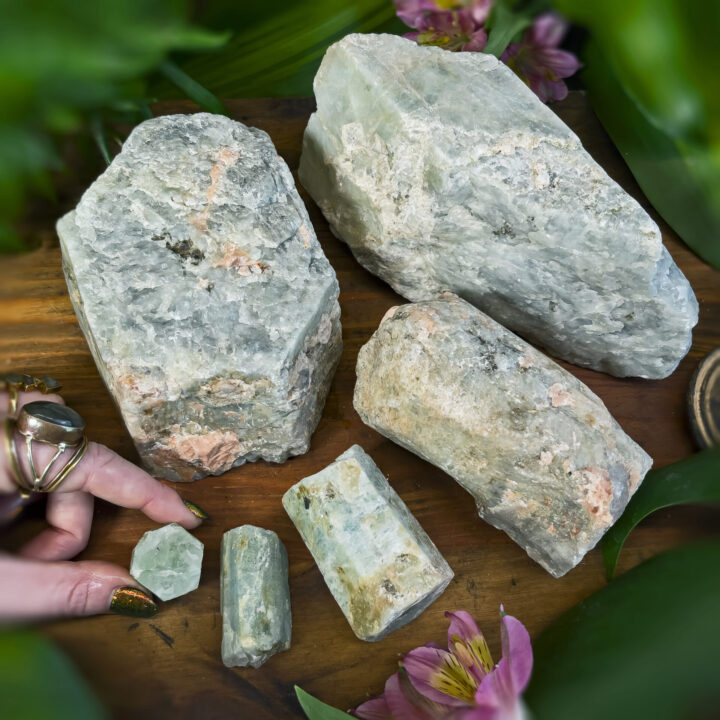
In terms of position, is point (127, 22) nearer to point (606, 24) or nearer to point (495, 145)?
point (606, 24)

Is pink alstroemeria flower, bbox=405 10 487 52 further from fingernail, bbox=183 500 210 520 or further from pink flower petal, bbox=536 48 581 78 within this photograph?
fingernail, bbox=183 500 210 520

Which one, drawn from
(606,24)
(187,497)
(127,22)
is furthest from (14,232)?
(187,497)

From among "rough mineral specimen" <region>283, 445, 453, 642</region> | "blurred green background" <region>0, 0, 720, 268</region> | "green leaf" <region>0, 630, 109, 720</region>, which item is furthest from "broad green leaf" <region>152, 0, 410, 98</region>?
"rough mineral specimen" <region>283, 445, 453, 642</region>

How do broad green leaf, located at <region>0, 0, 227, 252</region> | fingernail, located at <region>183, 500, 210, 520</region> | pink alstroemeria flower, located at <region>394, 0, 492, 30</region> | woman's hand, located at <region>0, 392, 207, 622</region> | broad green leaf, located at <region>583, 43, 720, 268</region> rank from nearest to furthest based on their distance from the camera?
broad green leaf, located at <region>0, 0, 227, 252</region> → broad green leaf, located at <region>583, 43, 720, 268</region> → pink alstroemeria flower, located at <region>394, 0, 492, 30</region> → woman's hand, located at <region>0, 392, 207, 622</region> → fingernail, located at <region>183, 500, 210, 520</region>

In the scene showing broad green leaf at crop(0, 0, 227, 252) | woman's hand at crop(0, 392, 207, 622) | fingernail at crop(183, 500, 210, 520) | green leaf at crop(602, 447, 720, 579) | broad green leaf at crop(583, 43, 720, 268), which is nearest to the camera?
broad green leaf at crop(0, 0, 227, 252)

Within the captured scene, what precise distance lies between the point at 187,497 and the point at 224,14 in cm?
71

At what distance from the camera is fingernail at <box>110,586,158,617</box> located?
741 mm

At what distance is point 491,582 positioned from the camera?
886mm

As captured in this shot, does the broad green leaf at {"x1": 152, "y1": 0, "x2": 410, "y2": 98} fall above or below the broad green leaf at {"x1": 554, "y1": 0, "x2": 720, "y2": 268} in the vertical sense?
below

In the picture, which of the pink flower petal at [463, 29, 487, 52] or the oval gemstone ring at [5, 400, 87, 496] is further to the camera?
the oval gemstone ring at [5, 400, 87, 496]

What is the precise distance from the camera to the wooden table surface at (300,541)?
783 millimetres

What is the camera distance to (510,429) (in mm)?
779

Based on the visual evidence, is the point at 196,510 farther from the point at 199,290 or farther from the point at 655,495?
the point at 655,495

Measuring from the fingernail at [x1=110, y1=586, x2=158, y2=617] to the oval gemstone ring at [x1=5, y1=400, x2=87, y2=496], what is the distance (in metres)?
0.15
